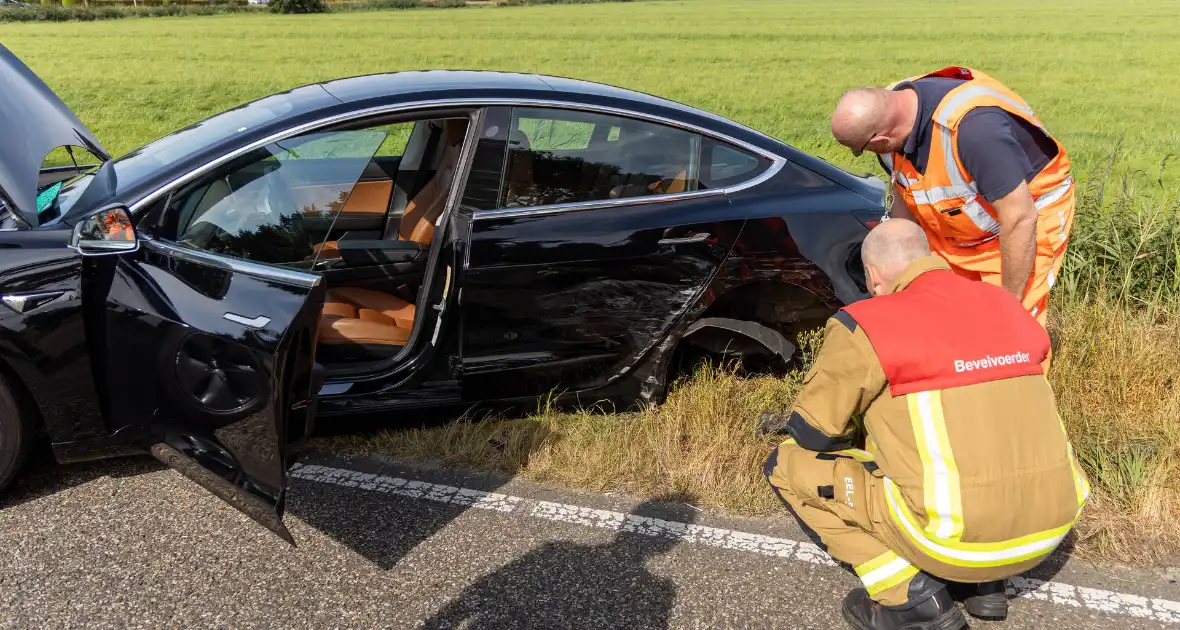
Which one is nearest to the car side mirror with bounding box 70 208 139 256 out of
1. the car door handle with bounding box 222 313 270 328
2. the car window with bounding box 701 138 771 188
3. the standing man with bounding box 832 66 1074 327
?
the car door handle with bounding box 222 313 270 328

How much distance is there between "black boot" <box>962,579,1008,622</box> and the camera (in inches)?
102

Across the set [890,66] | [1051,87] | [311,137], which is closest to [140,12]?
[890,66]

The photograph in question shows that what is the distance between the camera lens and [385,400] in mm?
3305

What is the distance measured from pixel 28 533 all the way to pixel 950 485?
2.93 meters

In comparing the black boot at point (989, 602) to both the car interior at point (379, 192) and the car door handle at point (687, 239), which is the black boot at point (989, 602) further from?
the car interior at point (379, 192)

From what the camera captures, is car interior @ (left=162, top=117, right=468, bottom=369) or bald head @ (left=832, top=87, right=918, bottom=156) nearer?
bald head @ (left=832, top=87, right=918, bottom=156)

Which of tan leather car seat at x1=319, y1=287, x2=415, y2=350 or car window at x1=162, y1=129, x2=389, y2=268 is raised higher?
car window at x1=162, y1=129, x2=389, y2=268

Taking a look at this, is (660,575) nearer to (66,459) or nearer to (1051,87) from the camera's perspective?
(66,459)

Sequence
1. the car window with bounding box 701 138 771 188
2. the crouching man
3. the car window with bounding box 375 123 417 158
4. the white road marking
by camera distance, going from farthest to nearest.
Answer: the car window with bounding box 375 123 417 158 → the car window with bounding box 701 138 771 188 → the white road marking → the crouching man

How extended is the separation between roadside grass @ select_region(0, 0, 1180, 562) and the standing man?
2.81ft

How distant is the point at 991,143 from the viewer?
9.70ft

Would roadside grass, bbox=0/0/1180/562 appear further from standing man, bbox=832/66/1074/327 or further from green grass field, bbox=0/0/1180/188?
standing man, bbox=832/66/1074/327

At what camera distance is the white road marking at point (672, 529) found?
2697 millimetres

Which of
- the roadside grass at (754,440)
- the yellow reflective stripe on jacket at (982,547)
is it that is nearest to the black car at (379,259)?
the roadside grass at (754,440)
